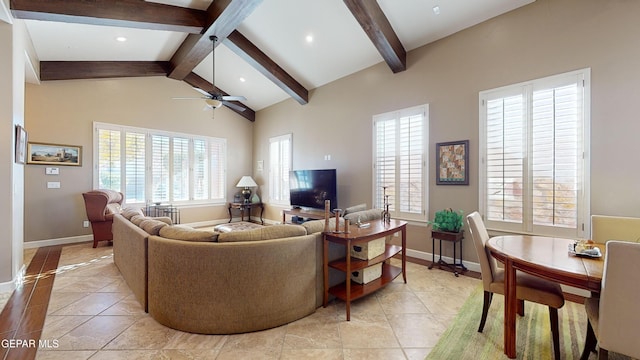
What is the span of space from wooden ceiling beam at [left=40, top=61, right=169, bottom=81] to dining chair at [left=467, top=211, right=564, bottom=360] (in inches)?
267

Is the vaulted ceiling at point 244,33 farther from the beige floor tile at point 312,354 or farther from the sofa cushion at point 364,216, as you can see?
the beige floor tile at point 312,354

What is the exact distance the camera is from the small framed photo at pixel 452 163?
12.3ft

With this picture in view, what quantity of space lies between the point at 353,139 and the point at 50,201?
592cm

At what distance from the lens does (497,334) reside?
2.21 meters

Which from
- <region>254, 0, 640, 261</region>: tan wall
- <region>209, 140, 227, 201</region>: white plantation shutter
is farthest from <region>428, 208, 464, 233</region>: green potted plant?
<region>209, 140, 227, 201</region>: white plantation shutter

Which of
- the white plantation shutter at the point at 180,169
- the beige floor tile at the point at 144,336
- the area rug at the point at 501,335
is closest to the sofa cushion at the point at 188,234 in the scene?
the beige floor tile at the point at 144,336

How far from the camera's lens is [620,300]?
1395mm

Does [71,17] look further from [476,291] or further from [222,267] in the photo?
[476,291]

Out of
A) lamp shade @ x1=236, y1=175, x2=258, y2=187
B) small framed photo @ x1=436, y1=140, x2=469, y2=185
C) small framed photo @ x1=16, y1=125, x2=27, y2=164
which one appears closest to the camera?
small framed photo @ x1=16, y1=125, x2=27, y2=164

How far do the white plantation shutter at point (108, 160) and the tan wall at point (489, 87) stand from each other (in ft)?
13.8

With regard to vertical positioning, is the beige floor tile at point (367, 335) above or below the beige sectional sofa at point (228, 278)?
below

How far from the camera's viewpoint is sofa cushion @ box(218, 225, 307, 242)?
226cm

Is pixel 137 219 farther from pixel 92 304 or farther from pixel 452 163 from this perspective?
pixel 452 163

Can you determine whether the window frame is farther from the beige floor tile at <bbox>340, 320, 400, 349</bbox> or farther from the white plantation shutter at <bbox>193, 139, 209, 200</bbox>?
the beige floor tile at <bbox>340, 320, 400, 349</bbox>
